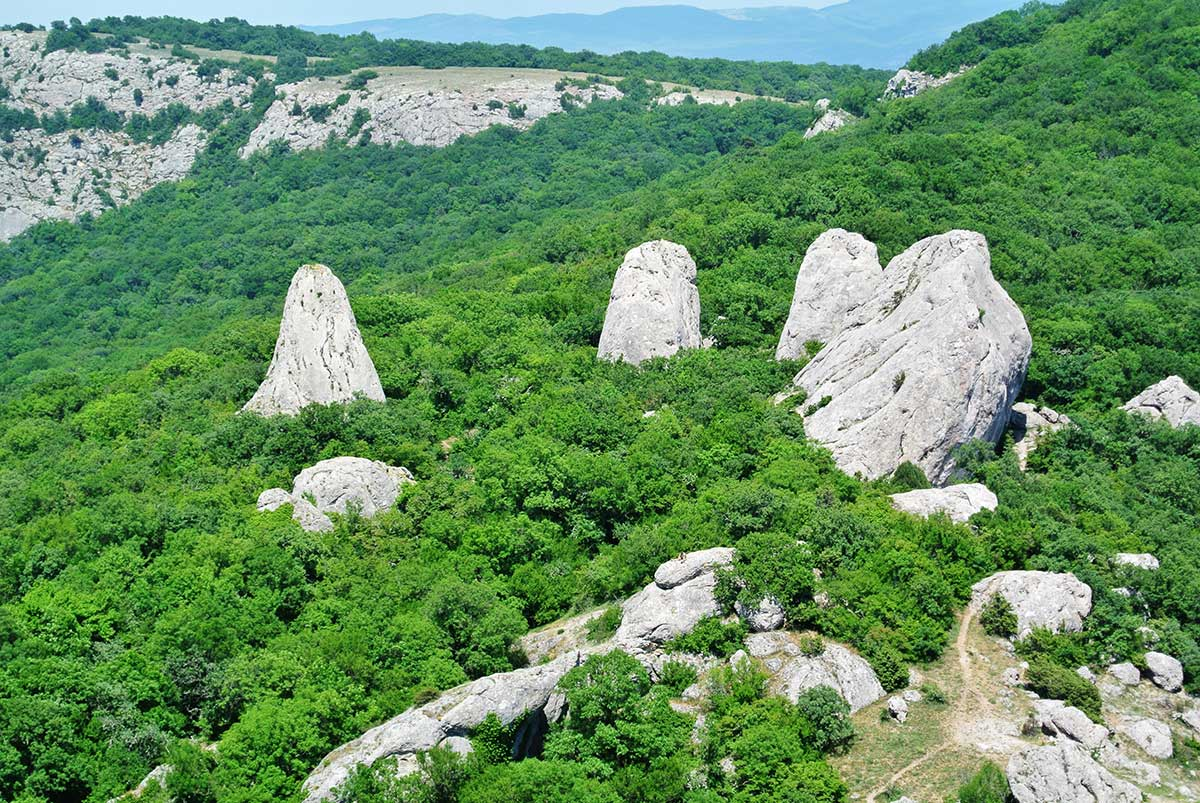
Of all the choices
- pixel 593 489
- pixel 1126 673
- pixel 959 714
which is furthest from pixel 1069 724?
pixel 593 489

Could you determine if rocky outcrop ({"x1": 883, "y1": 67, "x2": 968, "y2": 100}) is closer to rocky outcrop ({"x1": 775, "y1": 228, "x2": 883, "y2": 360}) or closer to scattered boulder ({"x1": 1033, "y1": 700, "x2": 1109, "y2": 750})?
rocky outcrop ({"x1": 775, "y1": 228, "x2": 883, "y2": 360})

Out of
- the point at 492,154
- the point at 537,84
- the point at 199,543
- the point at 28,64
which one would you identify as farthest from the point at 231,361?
the point at 28,64

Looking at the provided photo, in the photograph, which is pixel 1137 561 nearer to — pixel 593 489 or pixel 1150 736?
pixel 1150 736

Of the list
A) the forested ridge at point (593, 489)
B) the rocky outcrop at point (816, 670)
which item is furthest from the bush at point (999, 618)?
the rocky outcrop at point (816, 670)

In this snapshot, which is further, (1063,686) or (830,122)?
(830,122)

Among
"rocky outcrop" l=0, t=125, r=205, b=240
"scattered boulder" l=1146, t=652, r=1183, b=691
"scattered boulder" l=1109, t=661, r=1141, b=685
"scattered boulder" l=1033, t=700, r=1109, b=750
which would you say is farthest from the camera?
"rocky outcrop" l=0, t=125, r=205, b=240

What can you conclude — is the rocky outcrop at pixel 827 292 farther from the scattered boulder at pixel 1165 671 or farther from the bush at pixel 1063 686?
the bush at pixel 1063 686

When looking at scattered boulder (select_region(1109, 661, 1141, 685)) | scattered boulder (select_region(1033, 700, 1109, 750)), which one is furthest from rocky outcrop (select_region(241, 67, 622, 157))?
scattered boulder (select_region(1033, 700, 1109, 750))
